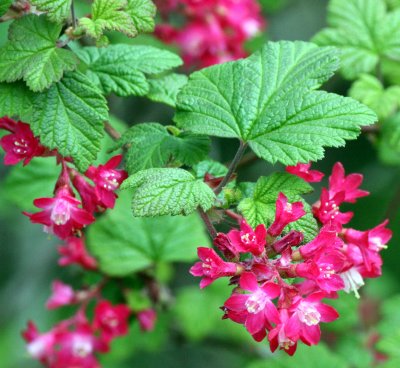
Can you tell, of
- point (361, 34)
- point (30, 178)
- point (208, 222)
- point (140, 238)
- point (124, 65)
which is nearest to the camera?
point (208, 222)

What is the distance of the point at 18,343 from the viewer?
3.55 metres

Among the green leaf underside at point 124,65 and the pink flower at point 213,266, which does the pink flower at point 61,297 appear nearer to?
the green leaf underside at point 124,65

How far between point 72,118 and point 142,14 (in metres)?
0.26

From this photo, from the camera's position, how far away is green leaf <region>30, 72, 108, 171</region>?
1.40 meters

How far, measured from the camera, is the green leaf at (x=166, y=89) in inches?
67.2

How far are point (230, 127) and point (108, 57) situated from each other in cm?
35

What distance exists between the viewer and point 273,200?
A: 55.7 inches

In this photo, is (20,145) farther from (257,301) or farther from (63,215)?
(257,301)

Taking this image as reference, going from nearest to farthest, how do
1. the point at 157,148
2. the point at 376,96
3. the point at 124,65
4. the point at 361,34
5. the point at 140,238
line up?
1. the point at 157,148
2. the point at 124,65
3. the point at 376,96
4. the point at 361,34
5. the point at 140,238

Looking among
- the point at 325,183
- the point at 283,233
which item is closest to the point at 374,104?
the point at 283,233

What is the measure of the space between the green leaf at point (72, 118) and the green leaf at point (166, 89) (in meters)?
0.27

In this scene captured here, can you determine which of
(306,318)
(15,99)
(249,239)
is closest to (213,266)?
(249,239)

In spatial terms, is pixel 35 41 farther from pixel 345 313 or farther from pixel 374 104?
pixel 345 313

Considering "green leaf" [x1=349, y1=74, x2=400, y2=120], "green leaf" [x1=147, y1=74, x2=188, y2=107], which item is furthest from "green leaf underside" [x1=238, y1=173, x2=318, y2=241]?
"green leaf" [x1=349, y1=74, x2=400, y2=120]
